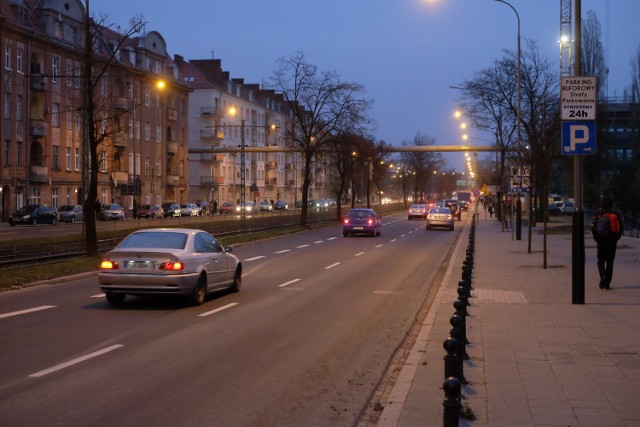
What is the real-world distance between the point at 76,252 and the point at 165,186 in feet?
172

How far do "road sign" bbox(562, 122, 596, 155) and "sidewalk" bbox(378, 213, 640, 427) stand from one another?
2674 mm

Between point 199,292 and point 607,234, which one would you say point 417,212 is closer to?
point 607,234

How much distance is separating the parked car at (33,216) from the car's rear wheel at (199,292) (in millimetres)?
38178

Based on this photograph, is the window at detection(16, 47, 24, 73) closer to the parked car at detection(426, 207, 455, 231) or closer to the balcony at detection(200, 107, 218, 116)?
the parked car at detection(426, 207, 455, 231)

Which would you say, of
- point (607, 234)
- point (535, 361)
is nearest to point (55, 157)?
point (607, 234)

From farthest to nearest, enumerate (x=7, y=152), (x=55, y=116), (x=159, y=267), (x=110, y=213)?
(x=110, y=213)
(x=55, y=116)
(x=7, y=152)
(x=159, y=267)

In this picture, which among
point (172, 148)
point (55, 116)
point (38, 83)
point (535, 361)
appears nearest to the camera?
point (535, 361)

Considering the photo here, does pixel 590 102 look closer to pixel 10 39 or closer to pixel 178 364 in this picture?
pixel 178 364

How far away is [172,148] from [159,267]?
68.6 metres

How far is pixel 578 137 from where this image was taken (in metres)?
13.5

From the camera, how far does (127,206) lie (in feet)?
239

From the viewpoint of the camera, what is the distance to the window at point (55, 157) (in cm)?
6083

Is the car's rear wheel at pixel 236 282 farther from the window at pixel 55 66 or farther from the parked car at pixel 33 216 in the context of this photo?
the window at pixel 55 66

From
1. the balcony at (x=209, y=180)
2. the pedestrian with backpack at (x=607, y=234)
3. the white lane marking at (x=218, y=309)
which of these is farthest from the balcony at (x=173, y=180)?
the pedestrian with backpack at (x=607, y=234)
